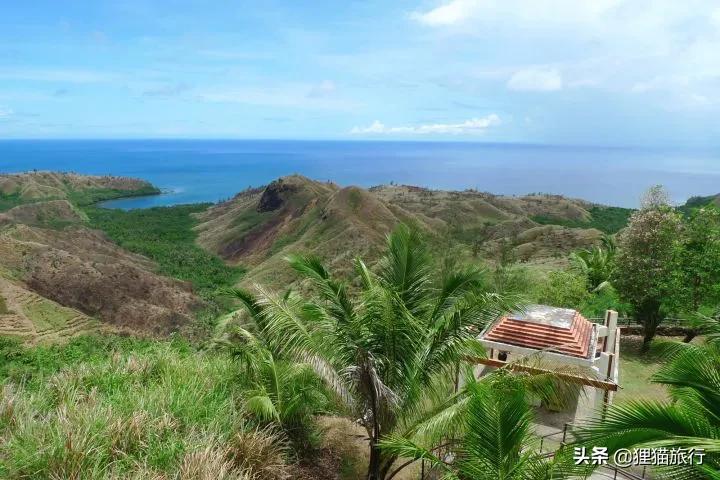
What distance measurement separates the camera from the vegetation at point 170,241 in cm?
4362

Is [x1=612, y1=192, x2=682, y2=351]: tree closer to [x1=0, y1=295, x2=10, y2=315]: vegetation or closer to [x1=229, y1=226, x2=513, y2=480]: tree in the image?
[x1=229, y1=226, x2=513, y2=480]: tree

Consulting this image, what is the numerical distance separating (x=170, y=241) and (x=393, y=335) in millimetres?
59149

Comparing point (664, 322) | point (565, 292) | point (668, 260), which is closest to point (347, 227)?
point (565, 292)

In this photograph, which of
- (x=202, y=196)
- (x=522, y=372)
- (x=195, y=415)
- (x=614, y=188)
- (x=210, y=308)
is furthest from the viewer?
Result: (x=614, y=188)

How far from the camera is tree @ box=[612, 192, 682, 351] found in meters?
16.0

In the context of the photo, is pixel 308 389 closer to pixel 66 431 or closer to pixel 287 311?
pixel 287 311

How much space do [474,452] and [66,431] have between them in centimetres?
503

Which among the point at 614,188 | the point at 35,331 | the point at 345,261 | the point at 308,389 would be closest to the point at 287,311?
the point at 308,389

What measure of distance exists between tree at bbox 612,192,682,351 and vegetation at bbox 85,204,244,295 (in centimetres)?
2810

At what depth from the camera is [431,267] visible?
8.32 meters

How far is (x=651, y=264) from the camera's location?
16.3m

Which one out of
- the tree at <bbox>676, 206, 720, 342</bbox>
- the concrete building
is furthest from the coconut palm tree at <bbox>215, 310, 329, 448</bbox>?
the tree at <bbox>676, 206, 720, 342</bbox>

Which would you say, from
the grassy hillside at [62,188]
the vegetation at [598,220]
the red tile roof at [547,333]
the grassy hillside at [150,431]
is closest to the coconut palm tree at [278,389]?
the grassy hillside at [150,431]

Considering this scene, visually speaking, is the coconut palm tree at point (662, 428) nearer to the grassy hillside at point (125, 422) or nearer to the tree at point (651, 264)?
the grassy hillside at point (125, 422)
